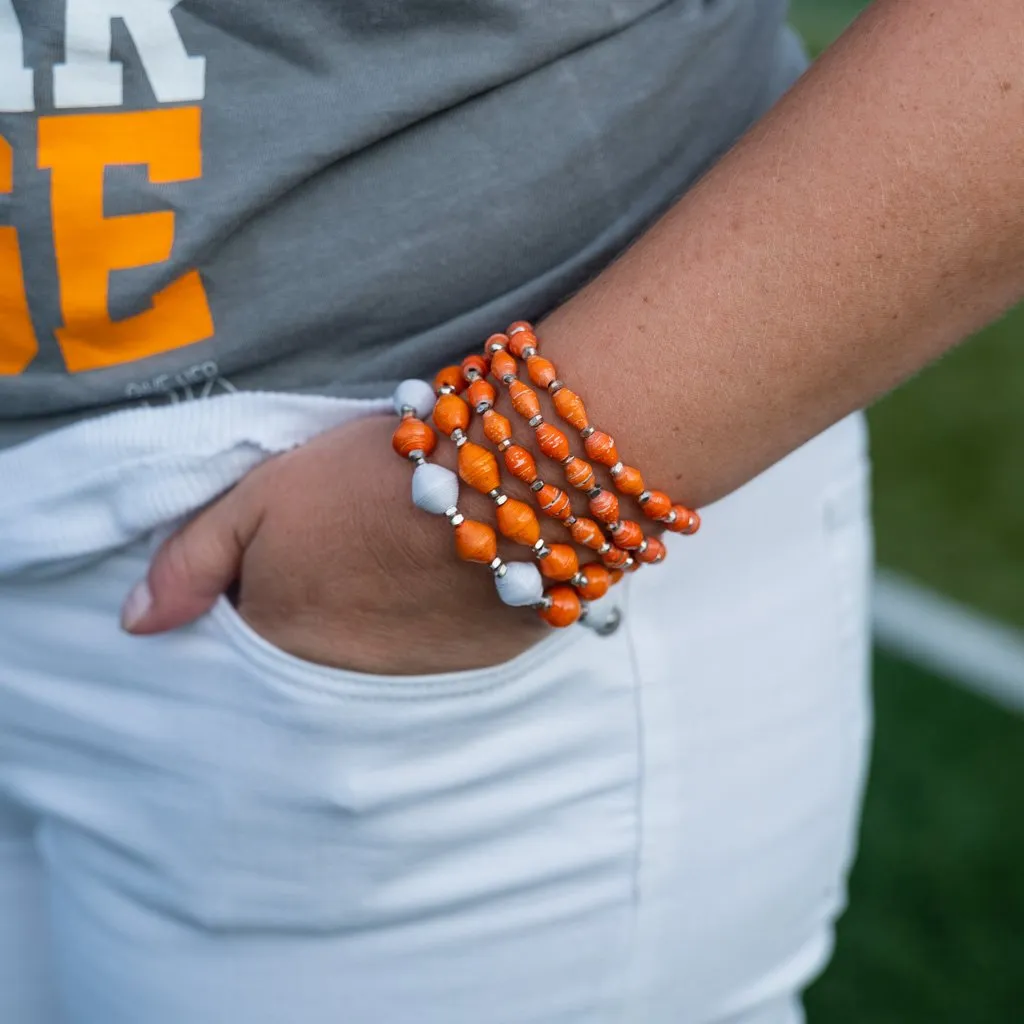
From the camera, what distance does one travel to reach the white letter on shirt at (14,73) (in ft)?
2.38

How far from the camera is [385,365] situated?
0.83m

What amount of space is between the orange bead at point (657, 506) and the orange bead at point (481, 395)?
11 centimetres

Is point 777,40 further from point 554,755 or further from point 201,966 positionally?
point 201,966

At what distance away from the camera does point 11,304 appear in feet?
2.52

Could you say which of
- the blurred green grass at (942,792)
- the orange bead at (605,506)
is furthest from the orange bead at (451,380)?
the blurred green grass at (942,792)

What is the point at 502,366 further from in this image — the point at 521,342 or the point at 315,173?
the point at 315,173

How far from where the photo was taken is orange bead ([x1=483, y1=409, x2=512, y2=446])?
0.70m

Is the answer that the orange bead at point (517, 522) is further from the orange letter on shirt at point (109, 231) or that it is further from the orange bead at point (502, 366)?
the orange letter on shirt at point (109, 231)

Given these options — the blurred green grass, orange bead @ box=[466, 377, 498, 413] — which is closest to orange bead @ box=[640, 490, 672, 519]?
orange bead @ box=[466, 377, 498, 413]

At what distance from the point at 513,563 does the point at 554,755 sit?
20 centimetres

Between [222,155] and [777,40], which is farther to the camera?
[777,40]

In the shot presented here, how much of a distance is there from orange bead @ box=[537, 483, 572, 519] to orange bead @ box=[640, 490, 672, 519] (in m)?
0.05

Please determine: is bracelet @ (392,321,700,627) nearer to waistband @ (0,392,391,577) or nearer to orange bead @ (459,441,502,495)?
orange bead @ (459,441,502,495)

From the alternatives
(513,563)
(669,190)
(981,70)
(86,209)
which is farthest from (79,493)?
(981,70)
